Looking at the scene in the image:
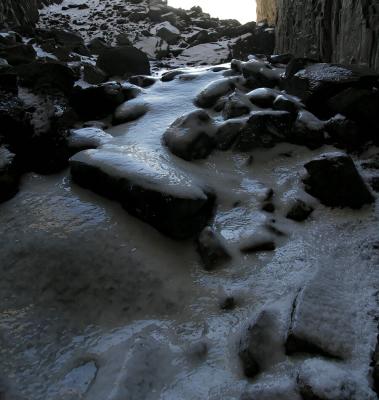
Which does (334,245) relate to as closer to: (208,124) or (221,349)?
(221,349)

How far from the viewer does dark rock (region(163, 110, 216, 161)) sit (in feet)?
12.9

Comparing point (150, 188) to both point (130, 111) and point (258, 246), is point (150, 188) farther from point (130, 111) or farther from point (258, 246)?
point (130, 111)

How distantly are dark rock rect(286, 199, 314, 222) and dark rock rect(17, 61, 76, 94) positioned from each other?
3.17 m

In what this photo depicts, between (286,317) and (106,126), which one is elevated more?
(106,126)

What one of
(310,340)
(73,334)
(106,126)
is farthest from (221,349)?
(106,126)

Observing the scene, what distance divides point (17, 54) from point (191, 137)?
4.13 meters

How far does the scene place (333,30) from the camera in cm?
642

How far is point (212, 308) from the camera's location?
2.44 meters

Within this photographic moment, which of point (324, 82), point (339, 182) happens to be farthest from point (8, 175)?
point (324, 82)

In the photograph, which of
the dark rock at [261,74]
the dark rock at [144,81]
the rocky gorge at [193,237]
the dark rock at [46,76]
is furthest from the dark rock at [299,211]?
the dark rock at [144,81]

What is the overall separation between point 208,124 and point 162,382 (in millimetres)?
3006

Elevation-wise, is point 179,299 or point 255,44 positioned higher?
point 255,44

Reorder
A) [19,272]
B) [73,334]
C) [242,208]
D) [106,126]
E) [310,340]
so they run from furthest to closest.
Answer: [106,126], [242,208], [19,272], [73,334], [310,340]

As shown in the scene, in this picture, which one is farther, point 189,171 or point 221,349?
point 189,171
